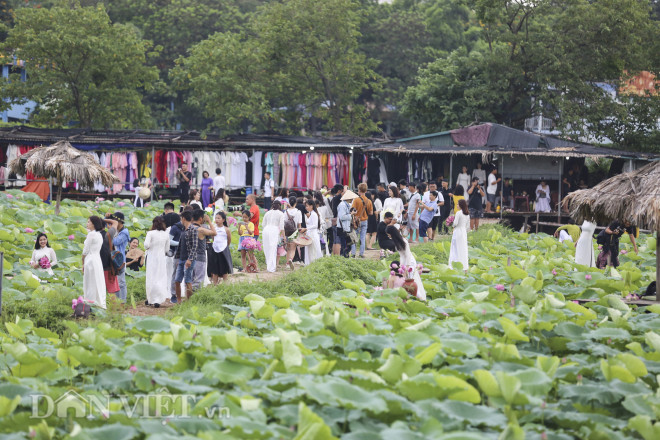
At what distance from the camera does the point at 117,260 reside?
10188mm

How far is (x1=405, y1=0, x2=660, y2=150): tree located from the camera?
24875 mm

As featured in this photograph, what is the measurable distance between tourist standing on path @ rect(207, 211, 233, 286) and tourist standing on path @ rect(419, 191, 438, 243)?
5.85 metres

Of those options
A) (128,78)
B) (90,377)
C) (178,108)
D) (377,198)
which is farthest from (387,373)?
(178,108)

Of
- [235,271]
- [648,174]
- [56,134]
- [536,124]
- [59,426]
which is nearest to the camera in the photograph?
→ [59,426]

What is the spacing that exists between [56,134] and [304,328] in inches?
695

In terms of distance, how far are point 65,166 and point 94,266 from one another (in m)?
7.76

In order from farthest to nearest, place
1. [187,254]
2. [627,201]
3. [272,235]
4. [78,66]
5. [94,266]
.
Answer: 1. [78,66]
2. [272,235]
3. [187,254]
4. [94,266]
5. [627,201]

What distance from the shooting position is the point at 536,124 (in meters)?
30.4

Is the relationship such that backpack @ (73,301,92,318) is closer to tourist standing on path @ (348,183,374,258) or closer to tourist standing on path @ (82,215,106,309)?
tourist standing on path @ (82,215,106,309)

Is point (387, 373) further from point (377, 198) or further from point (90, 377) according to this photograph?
point (377, 198)

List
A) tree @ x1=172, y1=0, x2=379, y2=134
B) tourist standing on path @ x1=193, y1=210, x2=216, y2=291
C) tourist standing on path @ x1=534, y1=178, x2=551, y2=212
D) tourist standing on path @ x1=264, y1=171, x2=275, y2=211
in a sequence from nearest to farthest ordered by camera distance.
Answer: tourist standing on path @ x1=193, y1=210, x2=216, y2=291
tourist standing on path @ x1=534, y1=178, x2=551, y2=212
tourist standing on path @ x1=264, y1=171, x2=275, y2=211
tree @ x1=172, y1=0, x2=379, y2=134

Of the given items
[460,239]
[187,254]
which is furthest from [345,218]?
[187,254]

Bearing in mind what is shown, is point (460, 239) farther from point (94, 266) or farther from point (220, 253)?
point (94, 266)

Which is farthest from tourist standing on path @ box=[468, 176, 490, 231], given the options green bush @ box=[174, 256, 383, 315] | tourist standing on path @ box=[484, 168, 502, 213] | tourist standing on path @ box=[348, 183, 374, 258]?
green bush @ box=[174, 256, 383, 315]
